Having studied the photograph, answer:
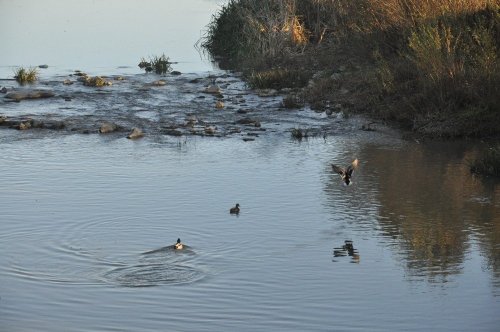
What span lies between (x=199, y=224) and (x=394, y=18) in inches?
392

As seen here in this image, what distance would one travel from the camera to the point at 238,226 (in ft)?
41.2

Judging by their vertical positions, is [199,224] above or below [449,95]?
below

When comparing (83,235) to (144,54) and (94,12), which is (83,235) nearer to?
(144,54)

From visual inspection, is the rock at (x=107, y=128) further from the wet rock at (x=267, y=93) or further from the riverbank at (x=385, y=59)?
the wet rock at (x=267, y=93)

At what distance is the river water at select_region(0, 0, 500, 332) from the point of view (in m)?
9.62

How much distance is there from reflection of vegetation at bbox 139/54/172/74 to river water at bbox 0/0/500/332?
5.06m

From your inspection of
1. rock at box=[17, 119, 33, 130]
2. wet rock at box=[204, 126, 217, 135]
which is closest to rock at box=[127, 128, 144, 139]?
wet rock at box=[204, 126, 217, 135]

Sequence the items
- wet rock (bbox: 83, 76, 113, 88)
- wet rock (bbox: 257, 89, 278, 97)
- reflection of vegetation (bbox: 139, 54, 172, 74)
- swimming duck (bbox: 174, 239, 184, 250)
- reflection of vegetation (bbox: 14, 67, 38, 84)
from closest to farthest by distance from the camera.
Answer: swimming duck (bbox: 174, 239, 184, 250) < wet rock (bbox: 257, 89, 278, 97) < wet rock (bbox: 83, 76, 113, 88) < reflection of vegetation (bbox: 14, 67, 38, 84) < reflection of vegetation (bbox: 139, 54, 172, 74)

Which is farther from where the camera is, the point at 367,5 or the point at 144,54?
the point at 144,54

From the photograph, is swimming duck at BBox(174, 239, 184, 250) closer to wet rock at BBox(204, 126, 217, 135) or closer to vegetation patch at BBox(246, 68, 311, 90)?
wet rock at BBox(204, 126, 217, 135)

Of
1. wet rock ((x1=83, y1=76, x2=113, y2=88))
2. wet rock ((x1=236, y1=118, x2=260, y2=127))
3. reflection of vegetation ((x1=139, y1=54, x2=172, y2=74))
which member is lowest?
wet rock ((x1=236, y1=118, x2=260, y2=127))

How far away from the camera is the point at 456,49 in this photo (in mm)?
18953

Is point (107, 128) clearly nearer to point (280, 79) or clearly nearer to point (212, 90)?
point (212, 90)

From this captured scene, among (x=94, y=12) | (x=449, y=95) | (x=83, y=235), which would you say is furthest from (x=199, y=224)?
(x=94, y=12)
